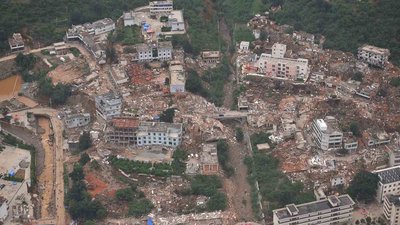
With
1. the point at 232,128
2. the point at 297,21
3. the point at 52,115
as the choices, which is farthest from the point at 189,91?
the point at 297,21

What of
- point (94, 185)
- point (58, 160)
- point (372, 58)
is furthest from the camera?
point (372, 58)

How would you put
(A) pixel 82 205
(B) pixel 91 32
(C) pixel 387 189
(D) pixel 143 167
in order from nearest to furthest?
1. (A) pixel 82 205
2. (C) pixel 387 189
3. (D) pixel 143 167
4. (B) pixel 91 32

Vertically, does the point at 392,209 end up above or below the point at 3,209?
above

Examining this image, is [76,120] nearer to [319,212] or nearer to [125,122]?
[125,122]

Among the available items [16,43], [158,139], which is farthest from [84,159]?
[16,43]

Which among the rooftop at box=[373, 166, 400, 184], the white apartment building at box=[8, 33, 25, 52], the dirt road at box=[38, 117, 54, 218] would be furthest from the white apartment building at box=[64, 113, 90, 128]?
the rooftop at box=[373, 166, 400, 184]

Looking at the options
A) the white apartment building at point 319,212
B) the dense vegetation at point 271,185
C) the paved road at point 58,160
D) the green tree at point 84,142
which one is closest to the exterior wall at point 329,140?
the dense vegetation at point 271,185

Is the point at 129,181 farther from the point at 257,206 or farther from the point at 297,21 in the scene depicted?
the point at 297,21
